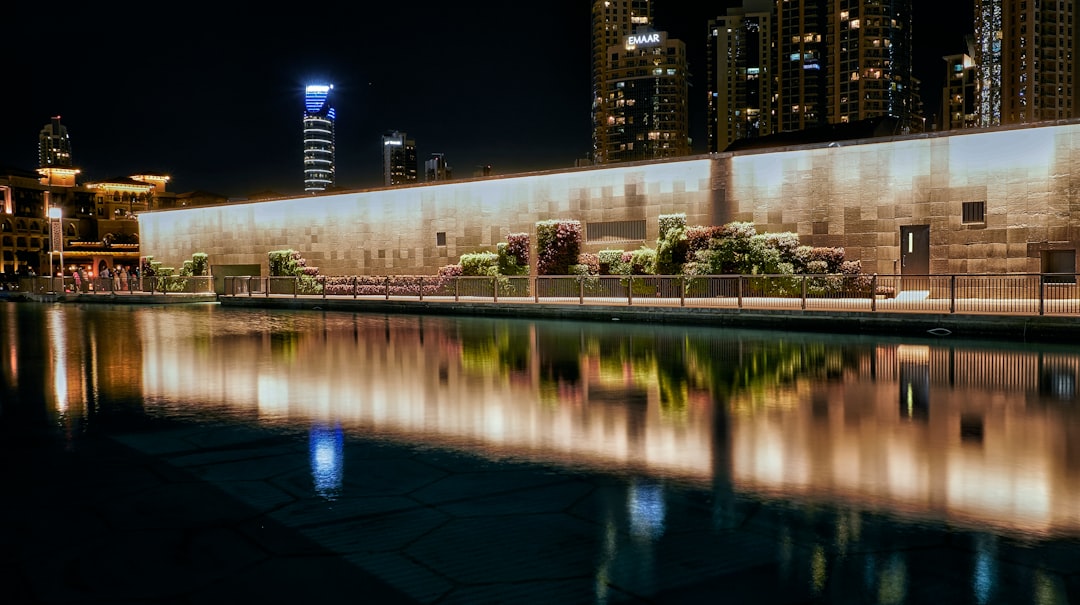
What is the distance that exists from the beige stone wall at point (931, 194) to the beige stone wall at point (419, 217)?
9.25 ft

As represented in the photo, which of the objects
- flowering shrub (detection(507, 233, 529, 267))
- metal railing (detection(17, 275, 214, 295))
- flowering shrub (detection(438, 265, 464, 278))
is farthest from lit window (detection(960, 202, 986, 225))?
metal railing (detection(17, 275, 214, 295))

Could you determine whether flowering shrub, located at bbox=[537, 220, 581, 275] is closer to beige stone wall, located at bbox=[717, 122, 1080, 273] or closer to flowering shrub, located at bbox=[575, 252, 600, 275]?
flowering shrub, located at bbox=[575, 252, 600, 275]

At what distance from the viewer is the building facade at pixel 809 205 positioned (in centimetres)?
2675

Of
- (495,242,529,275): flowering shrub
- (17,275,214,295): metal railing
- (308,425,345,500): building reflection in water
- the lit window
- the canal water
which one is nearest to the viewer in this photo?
the canal water

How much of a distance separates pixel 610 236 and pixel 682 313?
11359 mm

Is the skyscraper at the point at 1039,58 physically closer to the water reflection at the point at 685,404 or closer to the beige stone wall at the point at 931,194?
the beige stone wall at the point at 931,194

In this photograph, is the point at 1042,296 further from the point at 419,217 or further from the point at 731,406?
the point at 419,217

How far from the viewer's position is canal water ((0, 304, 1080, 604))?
4289 millimetres

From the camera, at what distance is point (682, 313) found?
24.8 metres

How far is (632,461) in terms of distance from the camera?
667 centimetres

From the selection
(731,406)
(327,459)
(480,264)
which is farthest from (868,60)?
(327,459)

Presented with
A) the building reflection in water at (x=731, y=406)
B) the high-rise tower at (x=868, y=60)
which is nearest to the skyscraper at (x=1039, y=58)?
the high-rise tower at (x=868, y=60)

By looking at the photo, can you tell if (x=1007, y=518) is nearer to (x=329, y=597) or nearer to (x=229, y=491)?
(x=329, y=597)

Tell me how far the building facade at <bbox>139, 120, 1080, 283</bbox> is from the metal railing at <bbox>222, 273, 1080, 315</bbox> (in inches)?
154
